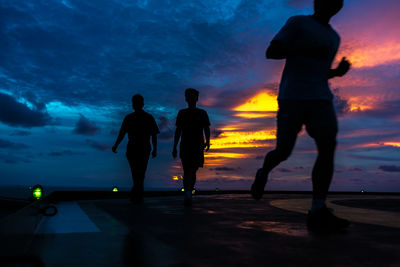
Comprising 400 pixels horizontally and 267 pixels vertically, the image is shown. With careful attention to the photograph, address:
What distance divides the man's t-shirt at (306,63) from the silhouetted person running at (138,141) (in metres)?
4.64

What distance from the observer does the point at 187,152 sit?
8.00 m

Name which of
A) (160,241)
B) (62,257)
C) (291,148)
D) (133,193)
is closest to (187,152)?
(133,193)

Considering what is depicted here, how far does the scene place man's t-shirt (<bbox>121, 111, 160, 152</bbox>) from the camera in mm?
8438

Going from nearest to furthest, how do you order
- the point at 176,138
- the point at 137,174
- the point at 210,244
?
the point at 210,244
the point at 176,138
the point at 137,174

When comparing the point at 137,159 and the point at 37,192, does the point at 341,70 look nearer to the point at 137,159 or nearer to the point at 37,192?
the point at 137,159

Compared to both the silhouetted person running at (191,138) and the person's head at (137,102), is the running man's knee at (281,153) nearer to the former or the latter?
the silhouetted person running at (191,138)

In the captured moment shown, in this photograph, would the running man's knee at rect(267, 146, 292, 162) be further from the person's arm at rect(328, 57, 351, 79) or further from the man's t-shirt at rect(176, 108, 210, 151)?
the man's t-shirt at rect(176, 108, 210, 151)

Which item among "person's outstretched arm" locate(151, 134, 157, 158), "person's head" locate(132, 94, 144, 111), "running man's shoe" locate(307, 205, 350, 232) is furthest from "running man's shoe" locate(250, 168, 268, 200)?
"person's head" locate(132, 94, 144, 111)

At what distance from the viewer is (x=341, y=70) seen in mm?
4512

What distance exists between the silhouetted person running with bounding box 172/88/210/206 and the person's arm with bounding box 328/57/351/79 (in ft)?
12.7

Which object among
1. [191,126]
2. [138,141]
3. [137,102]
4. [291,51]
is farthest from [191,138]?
[291,51]

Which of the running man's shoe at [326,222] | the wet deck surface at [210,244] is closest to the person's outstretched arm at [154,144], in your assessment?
the wet deck surface at [210,244]

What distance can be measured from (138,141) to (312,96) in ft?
16.3

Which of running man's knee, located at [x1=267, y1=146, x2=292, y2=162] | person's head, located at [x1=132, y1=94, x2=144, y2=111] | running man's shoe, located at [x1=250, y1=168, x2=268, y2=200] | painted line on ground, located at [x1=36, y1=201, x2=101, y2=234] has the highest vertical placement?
person's head, located at [x1=132, y1=94, x2=144, y2=111]
